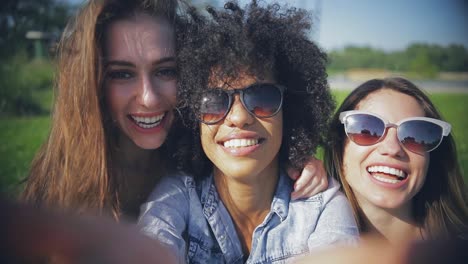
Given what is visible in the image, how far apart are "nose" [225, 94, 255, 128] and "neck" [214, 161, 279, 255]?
43 cm

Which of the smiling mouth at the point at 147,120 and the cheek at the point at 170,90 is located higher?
the cheek at the point at 170,90

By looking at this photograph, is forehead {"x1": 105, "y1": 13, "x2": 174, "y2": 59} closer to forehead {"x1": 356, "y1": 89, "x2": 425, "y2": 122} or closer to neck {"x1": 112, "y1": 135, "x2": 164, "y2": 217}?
neck {"x1": 112, "y1": 135, "x2": 164, "y2": 217}

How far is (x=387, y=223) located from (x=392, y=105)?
826 mm

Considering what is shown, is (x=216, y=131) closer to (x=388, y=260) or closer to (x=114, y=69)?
(x=114, y=69)

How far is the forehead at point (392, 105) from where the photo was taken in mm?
2551

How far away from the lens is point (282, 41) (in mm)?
2516

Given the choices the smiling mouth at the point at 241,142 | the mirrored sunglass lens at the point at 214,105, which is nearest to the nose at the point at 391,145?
the smiling mouth at the point at 241,142

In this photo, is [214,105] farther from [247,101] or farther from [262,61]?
[262,61]

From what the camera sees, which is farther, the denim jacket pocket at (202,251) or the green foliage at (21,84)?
the green foliage at (21,84)

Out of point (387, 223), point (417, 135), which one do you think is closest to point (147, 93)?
point (417, 135)

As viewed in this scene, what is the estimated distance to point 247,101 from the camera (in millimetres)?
2240

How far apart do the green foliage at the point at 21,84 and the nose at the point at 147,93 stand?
28.3 ft

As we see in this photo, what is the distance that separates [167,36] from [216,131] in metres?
0.78

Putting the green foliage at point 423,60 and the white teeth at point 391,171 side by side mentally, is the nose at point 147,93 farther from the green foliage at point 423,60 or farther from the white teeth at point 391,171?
the green foliage at point 423,60
